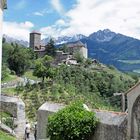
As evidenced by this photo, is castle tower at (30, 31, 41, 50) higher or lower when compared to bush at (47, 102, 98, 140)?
higher

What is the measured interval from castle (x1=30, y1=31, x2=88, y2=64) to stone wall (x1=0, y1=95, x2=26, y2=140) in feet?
325

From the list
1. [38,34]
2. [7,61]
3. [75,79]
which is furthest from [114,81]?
[38,34]

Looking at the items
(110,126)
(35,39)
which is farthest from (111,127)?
(35,39)

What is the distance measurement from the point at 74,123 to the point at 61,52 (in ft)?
396

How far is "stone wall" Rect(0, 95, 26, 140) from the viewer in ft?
96.4

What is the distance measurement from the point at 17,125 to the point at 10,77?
62574 mm

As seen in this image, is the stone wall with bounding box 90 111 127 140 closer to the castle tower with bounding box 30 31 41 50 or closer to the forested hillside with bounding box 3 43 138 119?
the forested hillside with bounding box 3 43 138 119

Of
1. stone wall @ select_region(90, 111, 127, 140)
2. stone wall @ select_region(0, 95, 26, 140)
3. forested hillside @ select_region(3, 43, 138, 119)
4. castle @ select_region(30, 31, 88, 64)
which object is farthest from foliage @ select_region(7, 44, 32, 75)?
stone wall @ select_region(90, 111, 127, 140)

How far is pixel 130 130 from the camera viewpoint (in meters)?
17.3

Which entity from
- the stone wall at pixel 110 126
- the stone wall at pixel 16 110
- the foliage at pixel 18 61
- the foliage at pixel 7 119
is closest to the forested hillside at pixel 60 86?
the foliage at pixel 18 61

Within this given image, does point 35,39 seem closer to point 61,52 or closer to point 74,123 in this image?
point 61,52

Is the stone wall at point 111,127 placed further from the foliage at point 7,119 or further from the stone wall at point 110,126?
the foliage at point 7,119

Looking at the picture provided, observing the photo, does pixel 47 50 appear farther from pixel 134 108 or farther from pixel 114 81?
pixel 134 108

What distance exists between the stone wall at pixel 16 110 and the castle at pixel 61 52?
9893cm
